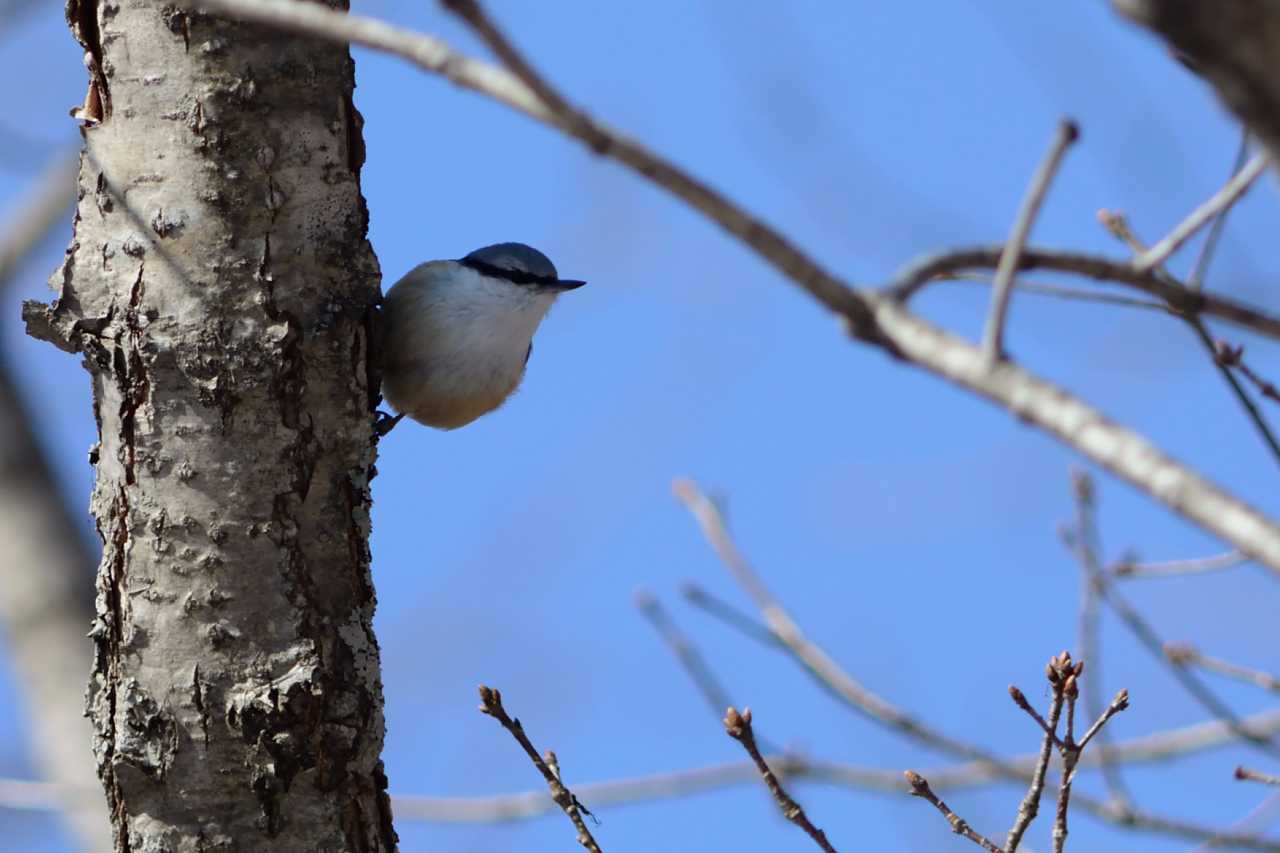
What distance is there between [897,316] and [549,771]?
1.17 metres

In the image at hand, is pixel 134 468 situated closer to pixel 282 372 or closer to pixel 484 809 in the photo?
pixel 282 372

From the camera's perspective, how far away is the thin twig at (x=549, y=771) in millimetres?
1848

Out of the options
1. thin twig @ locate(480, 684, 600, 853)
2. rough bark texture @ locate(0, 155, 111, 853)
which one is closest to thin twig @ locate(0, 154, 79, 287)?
rough bark texture @ locate(0, 155, 111, 853)

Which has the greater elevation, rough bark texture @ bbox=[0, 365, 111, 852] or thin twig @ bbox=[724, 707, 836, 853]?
rough bark texture @ bbox=[0, 365, 111, 852]

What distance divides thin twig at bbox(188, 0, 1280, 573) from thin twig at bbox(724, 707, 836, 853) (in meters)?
0.84

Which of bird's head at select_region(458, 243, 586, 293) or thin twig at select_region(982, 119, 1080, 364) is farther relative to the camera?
bird's head at select_region(458, 243, 586, 293)

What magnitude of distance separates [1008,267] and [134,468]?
167cm

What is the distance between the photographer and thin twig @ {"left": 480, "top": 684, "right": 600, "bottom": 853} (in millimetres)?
1848

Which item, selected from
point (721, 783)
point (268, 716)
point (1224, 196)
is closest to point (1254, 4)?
point (1224, 196)

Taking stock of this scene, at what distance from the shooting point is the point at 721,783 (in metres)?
3.16

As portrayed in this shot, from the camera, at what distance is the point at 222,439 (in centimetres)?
226

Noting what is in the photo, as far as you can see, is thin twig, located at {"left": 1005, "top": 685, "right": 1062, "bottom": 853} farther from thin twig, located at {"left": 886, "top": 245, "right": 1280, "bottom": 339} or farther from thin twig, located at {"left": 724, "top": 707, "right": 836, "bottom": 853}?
thin twig, located at {"left": 886, "top": 245, "right": 1280, "bottom": 339}

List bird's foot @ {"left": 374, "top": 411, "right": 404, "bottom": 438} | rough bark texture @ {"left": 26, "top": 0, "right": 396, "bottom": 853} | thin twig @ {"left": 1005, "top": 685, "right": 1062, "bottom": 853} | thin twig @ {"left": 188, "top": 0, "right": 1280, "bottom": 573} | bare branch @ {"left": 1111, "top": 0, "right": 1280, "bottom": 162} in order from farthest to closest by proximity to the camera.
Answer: bird's foot @ {"left": 374, "top": 411, "right": 404, "bottom": 438} < rough bark texture @ {"left": 26, "top": 0, "right": 396, "bottom": 853} < thin twig @ {"left": 1005, "top": 685, "right": 1062, "bottom": 853} < thin twig @ {"left": 188, "top": 0, "right": 1280, "bottom": 573} < bare branch @ {"left": 1111, "top": 0, "right": 1280, "bottom": 162}

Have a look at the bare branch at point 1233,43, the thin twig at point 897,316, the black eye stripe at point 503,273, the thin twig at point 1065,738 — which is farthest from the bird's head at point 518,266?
the bare branch at point 1233,43
